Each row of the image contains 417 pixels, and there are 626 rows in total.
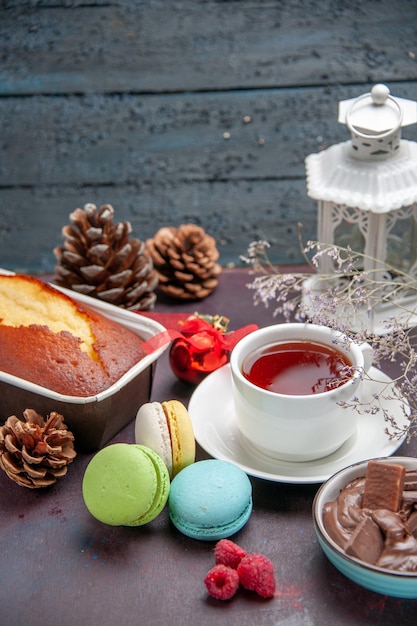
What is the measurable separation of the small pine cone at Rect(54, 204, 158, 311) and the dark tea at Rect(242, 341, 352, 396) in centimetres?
37

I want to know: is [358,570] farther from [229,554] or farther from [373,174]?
[373,174]

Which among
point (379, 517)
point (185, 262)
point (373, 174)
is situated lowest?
point (185, 262)

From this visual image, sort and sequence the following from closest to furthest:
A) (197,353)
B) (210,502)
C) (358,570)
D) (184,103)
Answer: (358,570) → (210,502) → (197,353) → (184,103)

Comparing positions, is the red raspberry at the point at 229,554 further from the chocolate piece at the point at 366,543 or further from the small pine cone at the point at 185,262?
the small pine cone at the point at 185,262

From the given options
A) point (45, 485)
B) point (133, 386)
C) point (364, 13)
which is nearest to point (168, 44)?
point (364, 13)

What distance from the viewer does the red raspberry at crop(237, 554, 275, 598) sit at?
79cm

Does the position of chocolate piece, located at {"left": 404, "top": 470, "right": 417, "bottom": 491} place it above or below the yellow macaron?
above

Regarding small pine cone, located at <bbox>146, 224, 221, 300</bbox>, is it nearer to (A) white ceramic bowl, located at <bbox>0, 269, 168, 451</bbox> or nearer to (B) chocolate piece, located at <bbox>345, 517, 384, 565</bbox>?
(A) white ceramic bowl, located at <bbox>0, 269, 168, 451</bbox>

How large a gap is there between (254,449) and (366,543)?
0.25 m

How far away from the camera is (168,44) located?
156 cm

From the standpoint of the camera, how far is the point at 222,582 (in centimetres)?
80

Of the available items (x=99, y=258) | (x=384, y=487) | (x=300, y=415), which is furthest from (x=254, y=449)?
(x=99, y=258)

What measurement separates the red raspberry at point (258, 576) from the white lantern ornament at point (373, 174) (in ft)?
1.69

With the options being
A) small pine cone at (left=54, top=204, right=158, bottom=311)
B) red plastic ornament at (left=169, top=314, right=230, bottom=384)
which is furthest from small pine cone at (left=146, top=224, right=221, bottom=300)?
red plastic ornament at (left=169, top=314, right=230, bottom=384)
